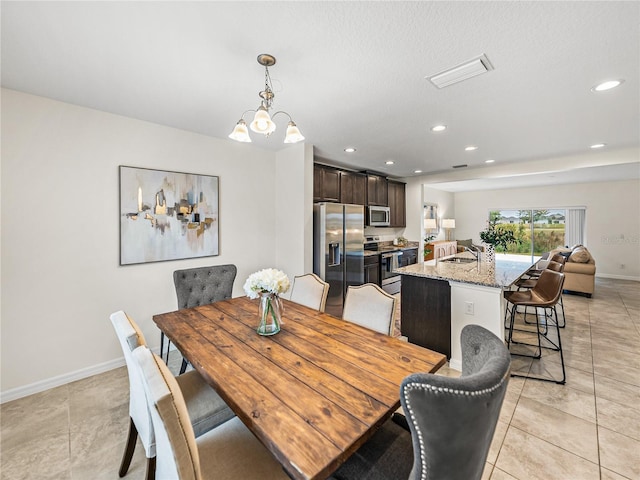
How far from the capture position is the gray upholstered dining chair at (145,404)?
3.98 ft

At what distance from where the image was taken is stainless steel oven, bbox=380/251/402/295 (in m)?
5.29

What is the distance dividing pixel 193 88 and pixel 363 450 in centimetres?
259

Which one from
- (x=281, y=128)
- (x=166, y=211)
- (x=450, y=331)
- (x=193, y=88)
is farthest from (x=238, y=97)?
(x=450, y=331)

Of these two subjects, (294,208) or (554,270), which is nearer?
(554,270)

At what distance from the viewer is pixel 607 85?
2.04 m

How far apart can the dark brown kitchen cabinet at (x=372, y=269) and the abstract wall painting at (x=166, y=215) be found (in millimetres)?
2717

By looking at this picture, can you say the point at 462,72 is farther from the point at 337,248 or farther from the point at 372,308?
the point at 337,248

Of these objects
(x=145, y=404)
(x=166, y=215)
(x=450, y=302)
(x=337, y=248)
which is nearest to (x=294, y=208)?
(x=337, y=248)

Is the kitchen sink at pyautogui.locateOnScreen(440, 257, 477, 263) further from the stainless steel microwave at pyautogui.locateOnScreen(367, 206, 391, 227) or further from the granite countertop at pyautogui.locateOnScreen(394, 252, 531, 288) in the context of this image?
the stainless steel microwave at pyautogui.locateOnScreen(367, 206, 391, 227)

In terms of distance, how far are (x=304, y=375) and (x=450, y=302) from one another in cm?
206

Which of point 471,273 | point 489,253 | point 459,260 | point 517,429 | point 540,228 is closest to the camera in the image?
point 517,429

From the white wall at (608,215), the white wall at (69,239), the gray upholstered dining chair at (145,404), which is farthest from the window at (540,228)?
the white wall at (69,239)

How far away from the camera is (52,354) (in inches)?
92.7

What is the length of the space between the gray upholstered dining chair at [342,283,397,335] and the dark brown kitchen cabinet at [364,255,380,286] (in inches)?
113
